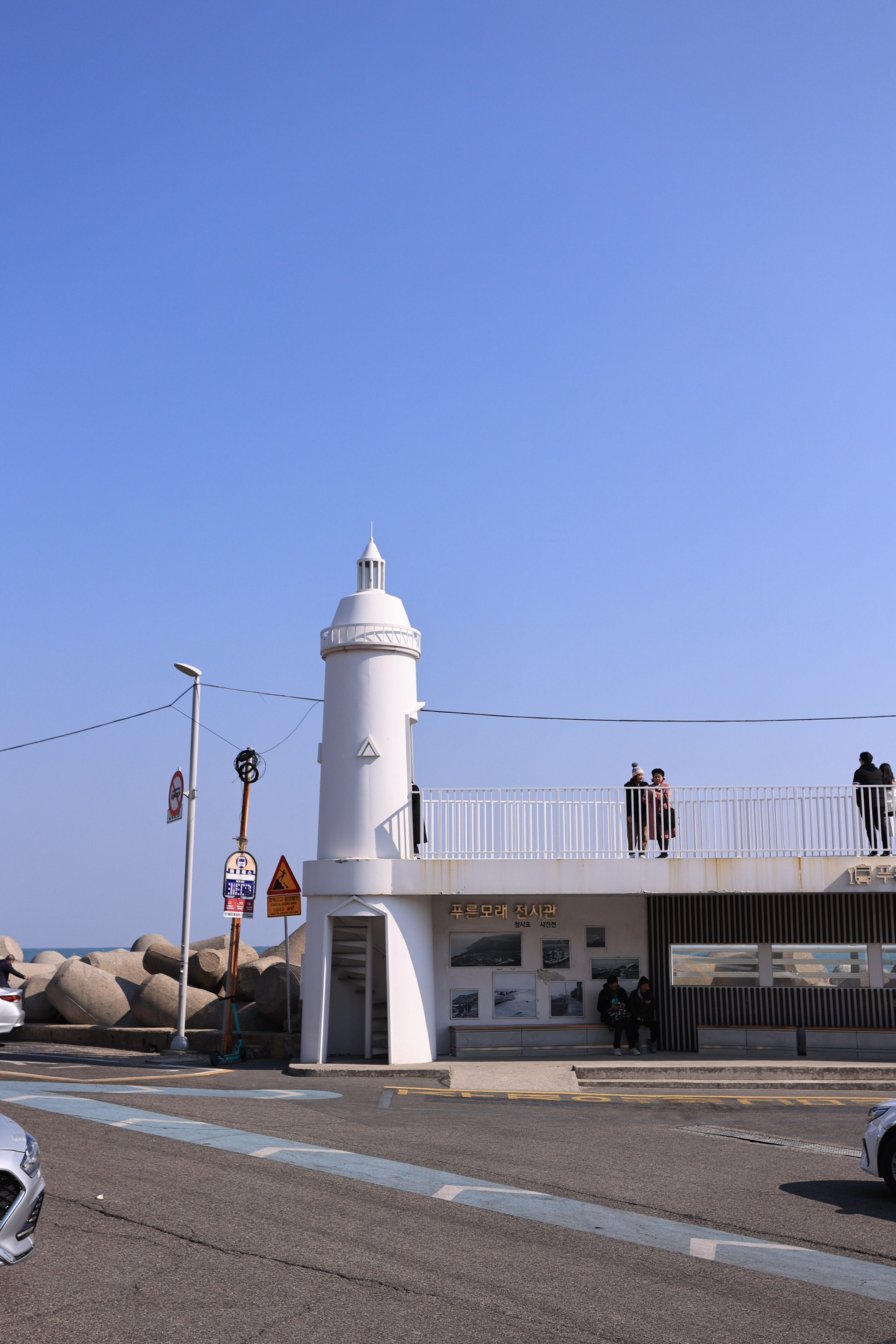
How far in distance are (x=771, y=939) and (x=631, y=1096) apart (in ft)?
18.9

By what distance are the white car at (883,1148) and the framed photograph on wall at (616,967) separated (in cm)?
1252

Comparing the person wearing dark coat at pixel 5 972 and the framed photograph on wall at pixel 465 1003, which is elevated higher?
the person wearing dark coat at pixel 5 972

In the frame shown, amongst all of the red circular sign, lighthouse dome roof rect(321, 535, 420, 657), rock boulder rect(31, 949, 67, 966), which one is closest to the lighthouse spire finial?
lighthouse dome roof rect(321, 535, 420, 657)

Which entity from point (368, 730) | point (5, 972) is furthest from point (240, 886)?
point (5, 972)

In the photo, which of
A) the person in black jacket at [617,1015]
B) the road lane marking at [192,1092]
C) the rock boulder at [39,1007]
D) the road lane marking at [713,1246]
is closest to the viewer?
the road lane marking at [713,1246]

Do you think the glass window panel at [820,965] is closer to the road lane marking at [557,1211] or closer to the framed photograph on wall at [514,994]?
the framed photograph on wall at [514,994]

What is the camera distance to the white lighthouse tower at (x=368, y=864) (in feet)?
69.9

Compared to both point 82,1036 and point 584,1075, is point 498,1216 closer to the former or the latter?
point 584,1075

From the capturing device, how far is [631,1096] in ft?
58.2

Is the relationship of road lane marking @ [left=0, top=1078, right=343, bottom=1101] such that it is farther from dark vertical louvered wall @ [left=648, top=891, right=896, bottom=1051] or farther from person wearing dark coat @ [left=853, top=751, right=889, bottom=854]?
person wearing dark coat @ [left=853, top=751, right=889, bottom=854]

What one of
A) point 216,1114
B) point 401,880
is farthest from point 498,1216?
point 401,880

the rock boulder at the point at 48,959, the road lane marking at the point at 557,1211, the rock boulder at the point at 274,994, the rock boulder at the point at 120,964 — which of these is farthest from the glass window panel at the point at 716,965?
the rock boulder at the point at 48,959

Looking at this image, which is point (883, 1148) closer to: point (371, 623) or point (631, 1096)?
point (631, 1096)

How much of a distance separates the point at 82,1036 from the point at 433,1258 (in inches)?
755
